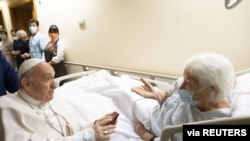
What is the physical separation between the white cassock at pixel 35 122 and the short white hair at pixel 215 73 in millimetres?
A: 638

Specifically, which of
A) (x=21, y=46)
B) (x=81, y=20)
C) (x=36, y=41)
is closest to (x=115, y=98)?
(x=81, y=20)

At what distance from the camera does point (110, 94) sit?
1.83 m

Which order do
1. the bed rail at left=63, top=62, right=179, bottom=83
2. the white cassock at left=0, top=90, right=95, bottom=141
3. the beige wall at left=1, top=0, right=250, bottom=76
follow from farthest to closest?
the bed rail at left=63, top=62, right=179, bottom=83 → the beige wall at left=1, top=0, right=250, bottom=76 → the white cassock at left=0, top=90, right=95, bottom=141

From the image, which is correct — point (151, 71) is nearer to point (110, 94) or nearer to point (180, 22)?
point (180, 22)

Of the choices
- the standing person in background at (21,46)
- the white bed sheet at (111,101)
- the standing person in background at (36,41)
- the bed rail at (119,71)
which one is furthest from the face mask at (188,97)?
the standing person in background at (21,46)

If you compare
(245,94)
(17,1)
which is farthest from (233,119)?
(17,1)

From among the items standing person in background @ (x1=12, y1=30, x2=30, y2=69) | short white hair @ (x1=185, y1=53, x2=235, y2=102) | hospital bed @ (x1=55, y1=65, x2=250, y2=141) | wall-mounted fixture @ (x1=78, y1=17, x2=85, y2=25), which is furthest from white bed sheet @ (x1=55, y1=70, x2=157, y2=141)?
standing person in background @ (x1=12, y1=30, x2=30, y2=69)

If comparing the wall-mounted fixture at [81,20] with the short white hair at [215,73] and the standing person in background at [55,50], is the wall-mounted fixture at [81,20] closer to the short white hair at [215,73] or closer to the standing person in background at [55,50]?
the standing person in background at [55,50]

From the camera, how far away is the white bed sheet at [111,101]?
61.2 inches

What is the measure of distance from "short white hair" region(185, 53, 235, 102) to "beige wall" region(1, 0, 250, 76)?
0.91 metres

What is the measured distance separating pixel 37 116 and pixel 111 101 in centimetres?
63

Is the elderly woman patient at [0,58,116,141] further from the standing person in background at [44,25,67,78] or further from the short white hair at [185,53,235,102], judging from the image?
the standing person in background at [44,25,67,78]

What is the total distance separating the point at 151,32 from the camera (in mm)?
2527

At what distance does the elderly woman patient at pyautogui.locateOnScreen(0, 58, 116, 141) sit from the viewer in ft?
4.01
